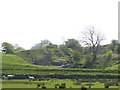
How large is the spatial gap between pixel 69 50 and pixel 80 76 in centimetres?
7083

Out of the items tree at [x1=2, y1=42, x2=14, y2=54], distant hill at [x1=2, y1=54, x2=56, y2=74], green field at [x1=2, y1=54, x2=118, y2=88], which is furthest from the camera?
tree at [x1=2, y1=42, x2=14, y2=54]

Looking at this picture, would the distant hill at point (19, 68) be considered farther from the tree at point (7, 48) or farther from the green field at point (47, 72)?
the tree at point (7, 48)

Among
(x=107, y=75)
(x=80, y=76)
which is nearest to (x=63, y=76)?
(x=80, y=76)

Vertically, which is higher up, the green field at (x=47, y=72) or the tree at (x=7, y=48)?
the tree at (x=7, y=48)

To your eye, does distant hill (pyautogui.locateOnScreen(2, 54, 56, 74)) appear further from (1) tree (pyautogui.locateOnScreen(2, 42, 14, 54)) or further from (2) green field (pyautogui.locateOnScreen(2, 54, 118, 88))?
(1) tree (pyautogui.locateOnScreen(2, 42, 14, 54))

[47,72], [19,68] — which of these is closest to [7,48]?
[19,68]

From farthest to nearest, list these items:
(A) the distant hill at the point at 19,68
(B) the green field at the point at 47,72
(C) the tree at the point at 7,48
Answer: (C) the tree at the point at 7,48
(A) the distant hill at the point at 19,68
(B) the green field at the point at 47,72

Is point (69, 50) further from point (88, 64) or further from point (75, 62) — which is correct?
point (88, 64)

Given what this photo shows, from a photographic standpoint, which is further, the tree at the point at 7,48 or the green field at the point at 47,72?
the tree at the point at 7,48

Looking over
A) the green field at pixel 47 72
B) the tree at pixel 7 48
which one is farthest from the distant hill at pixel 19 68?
the tree at pixel 7 48

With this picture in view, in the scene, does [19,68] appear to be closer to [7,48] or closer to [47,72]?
[47,72]

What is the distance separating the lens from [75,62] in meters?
A: 95.1

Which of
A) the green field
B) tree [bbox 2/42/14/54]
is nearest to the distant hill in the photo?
the green field

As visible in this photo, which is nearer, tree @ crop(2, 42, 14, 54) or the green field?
the green field
